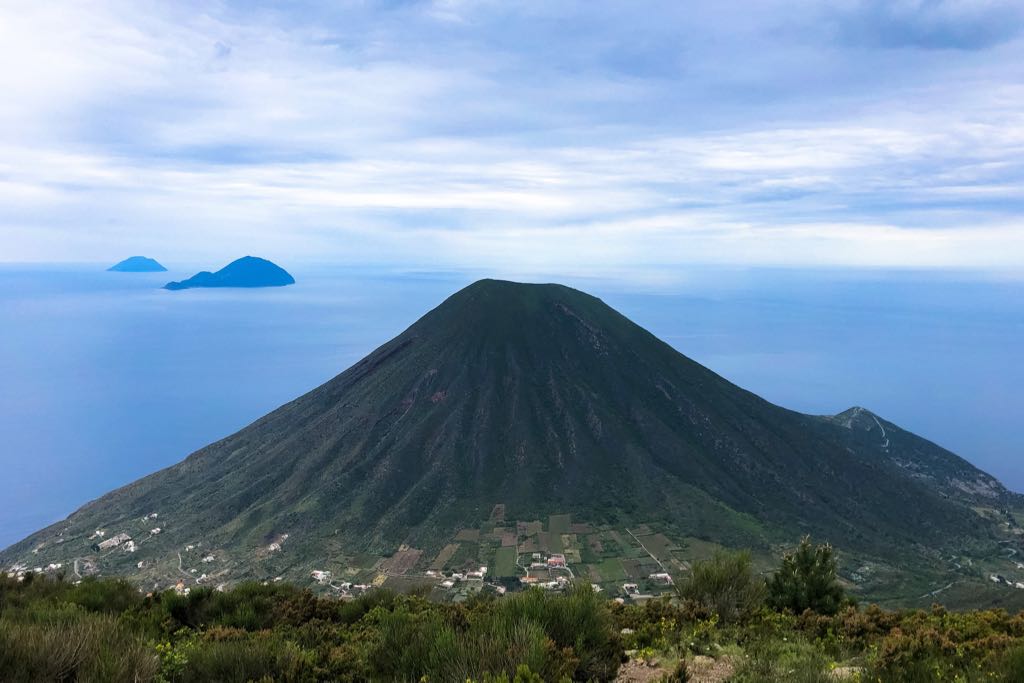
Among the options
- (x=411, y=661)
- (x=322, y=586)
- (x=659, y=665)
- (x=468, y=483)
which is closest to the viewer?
(x=411, y=661)

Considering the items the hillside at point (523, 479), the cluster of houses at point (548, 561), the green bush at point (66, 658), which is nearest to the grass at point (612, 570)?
the hillside at point (523, 479)

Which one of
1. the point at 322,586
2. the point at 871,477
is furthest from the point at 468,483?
the point at 871,477

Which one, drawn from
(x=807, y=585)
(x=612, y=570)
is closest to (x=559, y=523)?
(x=612, y=570)

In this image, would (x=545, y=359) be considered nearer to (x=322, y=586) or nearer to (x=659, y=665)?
(x=322, y=586)

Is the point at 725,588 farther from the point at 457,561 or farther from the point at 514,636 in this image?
the point at 457,561

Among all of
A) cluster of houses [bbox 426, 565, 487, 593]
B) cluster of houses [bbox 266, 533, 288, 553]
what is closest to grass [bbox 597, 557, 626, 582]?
cluster of houses [bbox 426, 565, 487, 593]

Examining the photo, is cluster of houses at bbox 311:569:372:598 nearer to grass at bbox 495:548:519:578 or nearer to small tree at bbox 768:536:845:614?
grass at bbox 495:548:519:578

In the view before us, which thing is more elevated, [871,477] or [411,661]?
[411,661]
